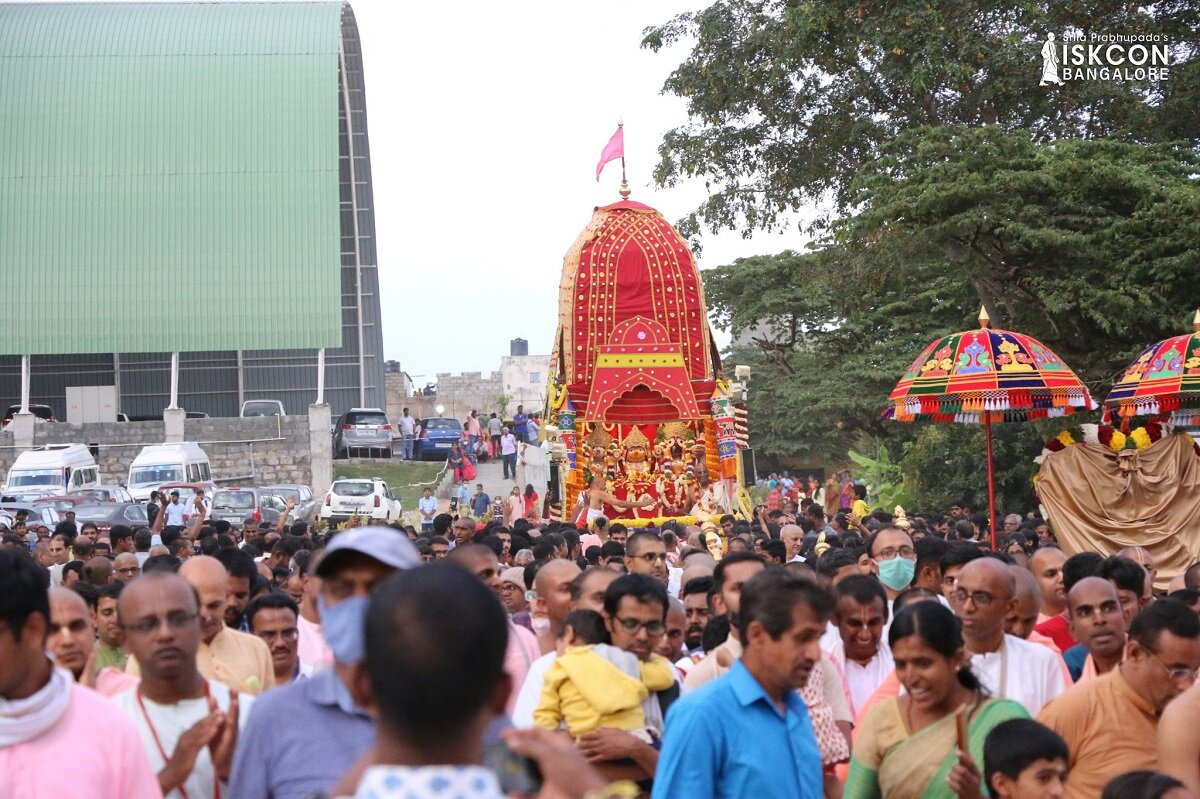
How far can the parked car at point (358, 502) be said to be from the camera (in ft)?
98.9

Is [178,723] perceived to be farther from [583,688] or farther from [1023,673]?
[1023,673]

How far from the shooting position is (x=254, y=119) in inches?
1826

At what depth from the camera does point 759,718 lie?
4.36 meters

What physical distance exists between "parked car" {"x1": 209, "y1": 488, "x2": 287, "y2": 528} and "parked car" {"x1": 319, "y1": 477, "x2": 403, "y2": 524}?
105 cm

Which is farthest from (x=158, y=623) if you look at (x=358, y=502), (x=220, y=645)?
(x=358, y=502)

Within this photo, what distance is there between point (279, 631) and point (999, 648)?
2.81 m

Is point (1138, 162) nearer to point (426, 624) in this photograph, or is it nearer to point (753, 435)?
point (426, 624)

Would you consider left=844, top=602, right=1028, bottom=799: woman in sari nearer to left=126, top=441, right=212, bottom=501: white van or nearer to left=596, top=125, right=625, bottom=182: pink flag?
left=596, top=125, right=625, bottom=182: pink flag

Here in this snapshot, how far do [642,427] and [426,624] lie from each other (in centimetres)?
1926

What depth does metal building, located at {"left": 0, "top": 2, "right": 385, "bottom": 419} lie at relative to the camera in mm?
→ 45469

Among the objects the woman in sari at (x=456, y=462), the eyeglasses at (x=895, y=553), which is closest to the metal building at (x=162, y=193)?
the woman in sari at (x=456, y=462)

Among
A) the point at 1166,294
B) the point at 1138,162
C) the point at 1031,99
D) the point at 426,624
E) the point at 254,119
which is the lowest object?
the point at 426,624

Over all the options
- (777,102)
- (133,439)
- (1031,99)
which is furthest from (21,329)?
(1031,99)

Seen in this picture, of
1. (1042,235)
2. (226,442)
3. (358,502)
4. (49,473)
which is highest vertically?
(1042,235)
